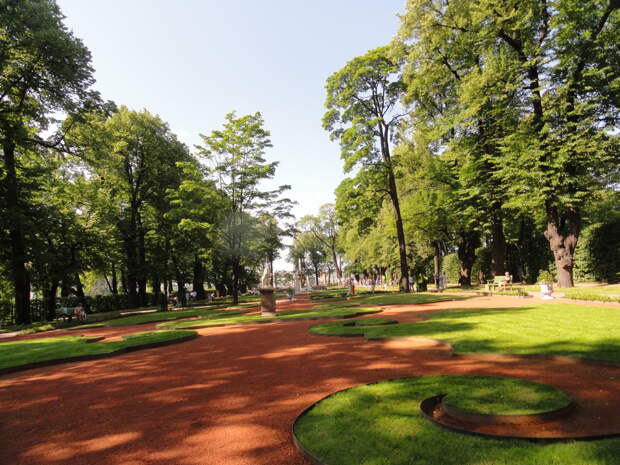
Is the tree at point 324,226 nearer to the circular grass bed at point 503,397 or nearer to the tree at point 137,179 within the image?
the tree at point 137,179

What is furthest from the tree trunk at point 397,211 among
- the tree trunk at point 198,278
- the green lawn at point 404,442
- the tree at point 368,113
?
the tree trunk at point 198,278

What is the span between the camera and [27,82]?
22.1 meters

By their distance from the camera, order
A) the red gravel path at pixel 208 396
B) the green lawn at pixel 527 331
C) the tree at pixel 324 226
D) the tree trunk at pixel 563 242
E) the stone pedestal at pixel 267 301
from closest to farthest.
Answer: the red gravel path at pixel 208 396, the green lawn at pixel 527 331, the stone pedestal at pixel 267 301, the tree trunk at pixel 563 242, the tree at pixel 324 226

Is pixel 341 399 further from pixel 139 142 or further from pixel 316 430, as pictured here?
pixel 139 142

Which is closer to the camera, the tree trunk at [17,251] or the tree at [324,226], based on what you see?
the tree trunk at [17,251]

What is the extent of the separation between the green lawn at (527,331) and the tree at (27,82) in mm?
22438

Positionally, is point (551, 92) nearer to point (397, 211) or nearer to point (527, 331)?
point (397, 211)

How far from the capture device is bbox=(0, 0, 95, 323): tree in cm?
2005

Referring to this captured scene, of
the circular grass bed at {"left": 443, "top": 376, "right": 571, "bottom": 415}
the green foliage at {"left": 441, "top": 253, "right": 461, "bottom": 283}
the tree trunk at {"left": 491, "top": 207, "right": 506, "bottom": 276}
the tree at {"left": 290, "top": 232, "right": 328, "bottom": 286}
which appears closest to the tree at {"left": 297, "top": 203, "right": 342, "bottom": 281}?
the tree at {"left": 290, "top": 232, "right": 328, "bottom": 286}

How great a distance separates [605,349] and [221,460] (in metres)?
7.19

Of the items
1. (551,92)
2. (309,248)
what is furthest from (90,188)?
(309,248)

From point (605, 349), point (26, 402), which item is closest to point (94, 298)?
point (26, 402)

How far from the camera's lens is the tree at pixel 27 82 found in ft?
65.8

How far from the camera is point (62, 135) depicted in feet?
80.4
